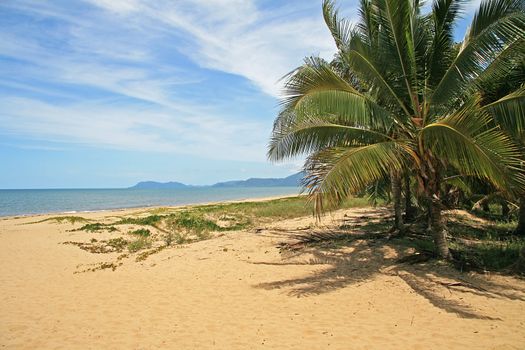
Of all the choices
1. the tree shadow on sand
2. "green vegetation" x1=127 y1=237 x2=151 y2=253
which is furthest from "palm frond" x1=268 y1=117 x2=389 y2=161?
"green vegetation" x1=127 y1=237 x2=151 y2=253

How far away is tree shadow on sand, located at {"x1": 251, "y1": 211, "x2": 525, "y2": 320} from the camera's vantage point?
6899mm

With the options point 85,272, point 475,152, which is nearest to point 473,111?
point 475,152

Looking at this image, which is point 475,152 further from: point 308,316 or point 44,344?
point 44,344

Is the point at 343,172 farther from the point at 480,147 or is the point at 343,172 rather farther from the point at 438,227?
the point at 438,227

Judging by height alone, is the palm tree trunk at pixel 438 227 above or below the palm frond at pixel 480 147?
below

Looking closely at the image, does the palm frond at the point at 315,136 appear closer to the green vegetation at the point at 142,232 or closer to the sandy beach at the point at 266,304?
the sandy beach at the point at 266,304

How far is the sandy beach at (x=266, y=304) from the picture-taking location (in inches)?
219

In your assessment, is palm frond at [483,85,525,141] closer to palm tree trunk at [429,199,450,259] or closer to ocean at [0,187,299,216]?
palm tree trunk at [429,199,450,259]

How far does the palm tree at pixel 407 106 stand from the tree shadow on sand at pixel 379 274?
110 centimetres

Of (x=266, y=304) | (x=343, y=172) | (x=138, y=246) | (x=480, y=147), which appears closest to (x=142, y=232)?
(x=138, y=246)

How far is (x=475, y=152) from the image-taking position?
247 inches

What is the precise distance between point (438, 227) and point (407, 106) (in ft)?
9.07

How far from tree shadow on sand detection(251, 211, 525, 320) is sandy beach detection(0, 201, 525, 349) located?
0.09ft

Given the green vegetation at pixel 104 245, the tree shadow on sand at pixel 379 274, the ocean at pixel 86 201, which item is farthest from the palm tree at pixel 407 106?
the ocean at pixel 86 201
